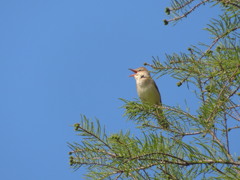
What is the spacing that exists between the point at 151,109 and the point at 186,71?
812 mm

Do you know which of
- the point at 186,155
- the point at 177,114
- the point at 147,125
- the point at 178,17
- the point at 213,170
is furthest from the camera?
the point at 147,125

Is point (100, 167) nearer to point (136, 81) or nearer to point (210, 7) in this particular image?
point (210, 7)

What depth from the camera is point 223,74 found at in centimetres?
231

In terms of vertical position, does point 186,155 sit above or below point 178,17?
below

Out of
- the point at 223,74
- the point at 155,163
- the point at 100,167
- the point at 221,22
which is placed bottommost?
the point at 155,163

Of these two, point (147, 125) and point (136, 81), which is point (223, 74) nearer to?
point (147, 125)

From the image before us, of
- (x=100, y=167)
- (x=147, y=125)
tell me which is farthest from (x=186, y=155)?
(x=147, y=125)

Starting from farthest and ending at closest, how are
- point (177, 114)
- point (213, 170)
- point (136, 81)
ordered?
point (136, 81) < point (177, 114) < point (213, 170)

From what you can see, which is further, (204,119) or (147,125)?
(147,125)

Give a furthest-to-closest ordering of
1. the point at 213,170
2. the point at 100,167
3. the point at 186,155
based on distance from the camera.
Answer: the point at 100,167 → the point at 186,155 → the point at 213,170

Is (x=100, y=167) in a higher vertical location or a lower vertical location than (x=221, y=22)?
lower

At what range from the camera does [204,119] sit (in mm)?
2520

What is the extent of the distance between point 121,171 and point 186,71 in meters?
0.84

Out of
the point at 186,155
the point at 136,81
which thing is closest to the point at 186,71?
the point at 186,155
